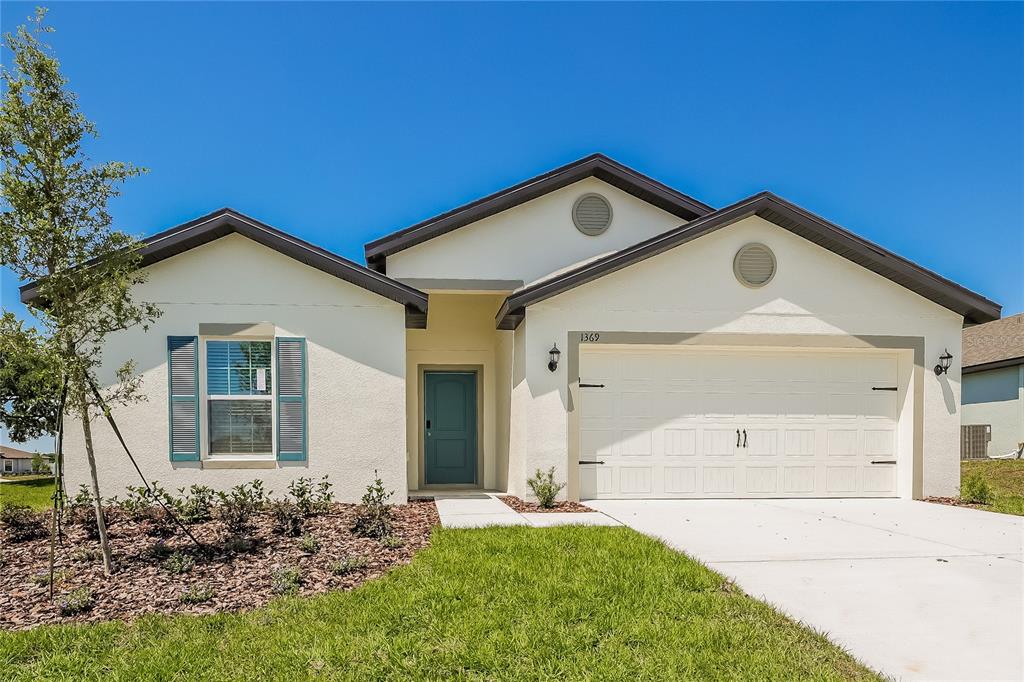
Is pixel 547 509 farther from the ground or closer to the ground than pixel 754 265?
closer to the ground

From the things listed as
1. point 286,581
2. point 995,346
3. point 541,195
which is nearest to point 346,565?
point 286,581

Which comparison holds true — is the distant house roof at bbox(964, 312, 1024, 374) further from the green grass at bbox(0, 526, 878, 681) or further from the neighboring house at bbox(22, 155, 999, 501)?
the green grass at bbox(0, 526, 878, 681)

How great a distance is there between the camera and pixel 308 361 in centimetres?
917

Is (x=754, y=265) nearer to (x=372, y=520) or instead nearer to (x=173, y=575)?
(x=372, y=520)

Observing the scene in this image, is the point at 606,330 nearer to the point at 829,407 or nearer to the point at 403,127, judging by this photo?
the point at 829,407

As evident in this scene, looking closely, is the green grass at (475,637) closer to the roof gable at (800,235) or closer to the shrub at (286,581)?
the shrub at (286,581)

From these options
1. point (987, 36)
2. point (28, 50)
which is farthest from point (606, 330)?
point (987, 36)

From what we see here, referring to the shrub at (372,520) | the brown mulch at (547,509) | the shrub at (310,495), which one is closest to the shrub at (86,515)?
the shrub at (310,495)

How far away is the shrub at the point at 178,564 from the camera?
5598 millimetres

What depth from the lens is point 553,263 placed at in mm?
11688

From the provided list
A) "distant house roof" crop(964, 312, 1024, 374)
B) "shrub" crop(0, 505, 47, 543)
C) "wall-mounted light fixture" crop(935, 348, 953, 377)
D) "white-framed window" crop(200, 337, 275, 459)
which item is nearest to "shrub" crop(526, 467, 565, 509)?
"white-framed window" crop(200, 337, 275, 459)

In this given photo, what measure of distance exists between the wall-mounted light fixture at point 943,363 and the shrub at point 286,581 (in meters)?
10.2

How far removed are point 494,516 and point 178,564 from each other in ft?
12.7

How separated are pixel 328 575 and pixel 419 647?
6.03 ft
